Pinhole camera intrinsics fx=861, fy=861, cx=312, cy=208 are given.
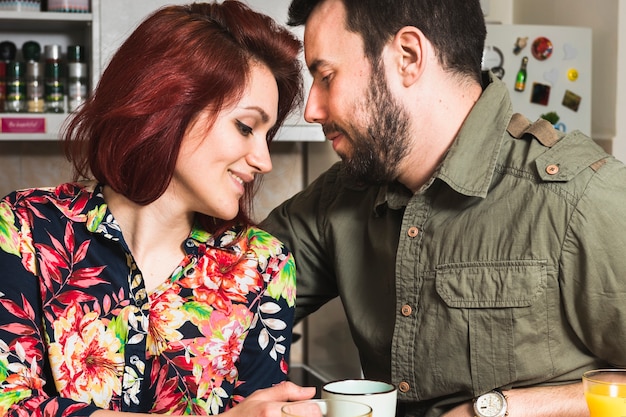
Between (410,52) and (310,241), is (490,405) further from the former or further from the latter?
(410,52)

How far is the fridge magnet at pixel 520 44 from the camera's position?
2809 millimetres

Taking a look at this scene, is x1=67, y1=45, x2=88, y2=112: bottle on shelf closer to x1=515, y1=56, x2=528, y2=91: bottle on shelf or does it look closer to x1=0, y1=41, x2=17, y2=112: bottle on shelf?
x1=0, y1=41, x2=17, y2=112: bottle on shelf

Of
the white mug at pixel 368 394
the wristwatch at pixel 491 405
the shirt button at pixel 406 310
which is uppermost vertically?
the white mug at pixel 368 394

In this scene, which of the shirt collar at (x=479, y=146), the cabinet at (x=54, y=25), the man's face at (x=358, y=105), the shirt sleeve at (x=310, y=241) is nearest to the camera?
the shirt collar at (x=479, y=146)

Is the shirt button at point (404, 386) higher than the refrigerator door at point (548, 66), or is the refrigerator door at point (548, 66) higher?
the refrigerator door at point (548, 66)

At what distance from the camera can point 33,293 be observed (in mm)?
1366

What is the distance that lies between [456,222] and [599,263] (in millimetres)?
247

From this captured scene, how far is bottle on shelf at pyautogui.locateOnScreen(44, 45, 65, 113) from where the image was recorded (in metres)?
2.66

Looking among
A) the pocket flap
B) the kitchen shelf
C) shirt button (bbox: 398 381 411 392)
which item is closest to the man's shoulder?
the pocket flap

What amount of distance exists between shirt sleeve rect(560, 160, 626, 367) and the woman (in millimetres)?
503

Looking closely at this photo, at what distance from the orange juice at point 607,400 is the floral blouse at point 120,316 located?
0.62 m

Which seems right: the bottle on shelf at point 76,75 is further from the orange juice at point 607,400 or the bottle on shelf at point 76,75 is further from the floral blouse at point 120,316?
the orange juice at point 607,400

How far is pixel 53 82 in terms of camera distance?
2658 mm

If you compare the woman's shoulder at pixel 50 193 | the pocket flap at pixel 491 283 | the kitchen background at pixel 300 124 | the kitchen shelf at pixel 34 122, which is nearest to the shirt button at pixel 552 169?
the pocket flap at pixel 491 283
